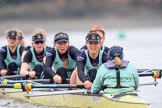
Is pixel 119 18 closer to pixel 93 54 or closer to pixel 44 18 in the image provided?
pixel 44 18

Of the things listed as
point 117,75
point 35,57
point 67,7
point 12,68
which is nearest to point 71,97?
point 117,75

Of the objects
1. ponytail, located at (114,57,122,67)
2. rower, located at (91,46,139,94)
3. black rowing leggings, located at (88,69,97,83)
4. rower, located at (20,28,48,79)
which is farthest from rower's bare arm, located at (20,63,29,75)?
ponytail, located at (114,57,122,67)

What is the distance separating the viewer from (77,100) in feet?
31.8

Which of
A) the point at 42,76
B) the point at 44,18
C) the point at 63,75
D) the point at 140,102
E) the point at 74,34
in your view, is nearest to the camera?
the point at 140,102

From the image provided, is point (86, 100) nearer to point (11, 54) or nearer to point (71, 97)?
point (71, 97)

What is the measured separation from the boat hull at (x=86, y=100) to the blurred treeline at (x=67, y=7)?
57.1ft

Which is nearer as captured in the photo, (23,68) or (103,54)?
(103,54)

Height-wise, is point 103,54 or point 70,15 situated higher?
point 70,15

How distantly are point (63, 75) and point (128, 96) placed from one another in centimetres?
277

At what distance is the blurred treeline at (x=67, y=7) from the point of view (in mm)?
28641

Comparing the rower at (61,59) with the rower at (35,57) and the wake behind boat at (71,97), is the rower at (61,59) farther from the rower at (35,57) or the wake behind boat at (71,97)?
the rower at (35,57)

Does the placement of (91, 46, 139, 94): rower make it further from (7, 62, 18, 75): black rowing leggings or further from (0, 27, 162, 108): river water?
(7, 62, 18, 75): black rowing leggings

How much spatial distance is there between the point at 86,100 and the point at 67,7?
21144 mm

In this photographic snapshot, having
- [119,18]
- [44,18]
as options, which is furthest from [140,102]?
[44,18]
